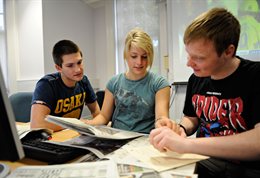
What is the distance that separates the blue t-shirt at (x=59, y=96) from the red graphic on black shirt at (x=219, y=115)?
92 cm

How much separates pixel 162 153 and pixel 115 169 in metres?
0.19

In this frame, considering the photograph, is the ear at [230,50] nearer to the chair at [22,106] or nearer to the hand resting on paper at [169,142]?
the hand resting on paper at [169,142]

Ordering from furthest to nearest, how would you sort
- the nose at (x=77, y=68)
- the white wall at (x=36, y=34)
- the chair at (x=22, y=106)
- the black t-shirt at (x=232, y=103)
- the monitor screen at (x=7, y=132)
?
the white wall at (x=36, y=34) < the chair at (x=22, y=106) < the nose at (x=77, y=68) < the black t-shirt at (x=232, y=103) < the monitor screen at (x=7, y=132)

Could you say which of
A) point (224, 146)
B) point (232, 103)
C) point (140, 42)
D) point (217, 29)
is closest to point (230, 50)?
point (217, 29)

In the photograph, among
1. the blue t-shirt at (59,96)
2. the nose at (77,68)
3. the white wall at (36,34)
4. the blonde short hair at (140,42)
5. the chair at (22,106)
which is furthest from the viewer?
the white wall at (36,34)

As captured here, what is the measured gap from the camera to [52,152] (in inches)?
27.6

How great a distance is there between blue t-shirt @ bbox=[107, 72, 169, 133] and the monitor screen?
83 centimetres

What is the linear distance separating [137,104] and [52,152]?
0.65 meters

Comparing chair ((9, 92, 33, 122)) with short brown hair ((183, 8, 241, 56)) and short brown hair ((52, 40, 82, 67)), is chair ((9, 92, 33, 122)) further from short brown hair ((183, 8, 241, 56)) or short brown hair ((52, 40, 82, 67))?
short brown hair ((183, 8, 241, 56))

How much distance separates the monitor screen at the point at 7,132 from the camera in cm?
45

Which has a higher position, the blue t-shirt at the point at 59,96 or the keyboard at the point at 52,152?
the blue t-shirt at the point at 59,96

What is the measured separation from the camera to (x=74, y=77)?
1588 millimetres

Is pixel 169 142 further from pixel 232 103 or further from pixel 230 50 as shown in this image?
pixel 230 50

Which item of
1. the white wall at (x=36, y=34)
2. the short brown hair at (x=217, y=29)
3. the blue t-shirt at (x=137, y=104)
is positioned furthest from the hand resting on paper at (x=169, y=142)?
the white wall at (x=36, y=34)
